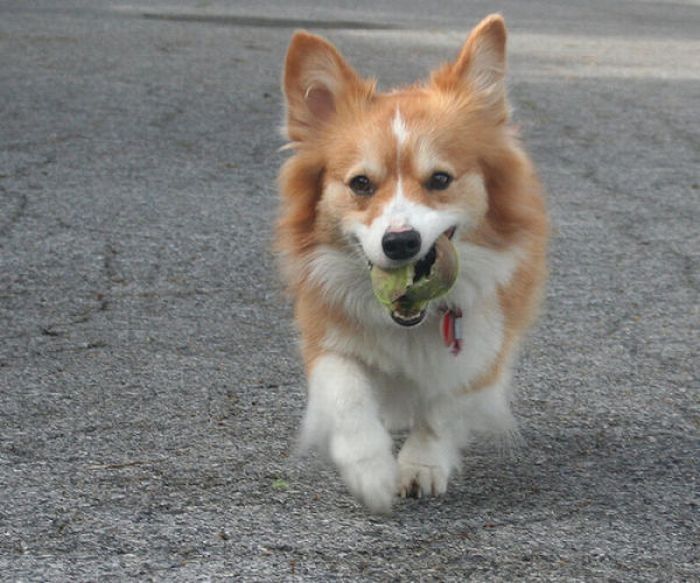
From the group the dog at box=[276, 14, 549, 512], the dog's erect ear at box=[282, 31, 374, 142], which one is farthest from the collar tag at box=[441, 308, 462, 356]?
the dog's erect ear at box=[282, 31, 374, 142]

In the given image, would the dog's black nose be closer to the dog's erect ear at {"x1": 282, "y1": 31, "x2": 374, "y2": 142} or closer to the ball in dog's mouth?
the ball in dog's mouth

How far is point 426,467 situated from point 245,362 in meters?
1.23

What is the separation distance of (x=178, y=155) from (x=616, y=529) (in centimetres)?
515

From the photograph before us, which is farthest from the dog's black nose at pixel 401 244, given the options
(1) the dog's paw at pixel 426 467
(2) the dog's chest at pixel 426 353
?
(1) the dog's paw at pixel 426 467

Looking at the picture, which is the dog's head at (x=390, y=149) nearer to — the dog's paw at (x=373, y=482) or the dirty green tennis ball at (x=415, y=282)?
the dirty green tennis ball at (x=415, y=282)

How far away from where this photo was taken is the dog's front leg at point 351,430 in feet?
11.6

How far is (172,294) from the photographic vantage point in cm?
566

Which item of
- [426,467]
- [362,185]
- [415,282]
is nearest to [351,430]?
[426,467]

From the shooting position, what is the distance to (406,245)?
361 cm

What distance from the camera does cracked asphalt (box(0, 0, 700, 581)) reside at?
3412mm

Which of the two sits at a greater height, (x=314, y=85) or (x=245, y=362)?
(x=314, y=85)

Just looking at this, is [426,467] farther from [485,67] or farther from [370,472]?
[485,67]

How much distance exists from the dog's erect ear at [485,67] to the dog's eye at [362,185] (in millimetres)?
544

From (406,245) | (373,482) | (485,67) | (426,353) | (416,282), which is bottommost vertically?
(373,482)
